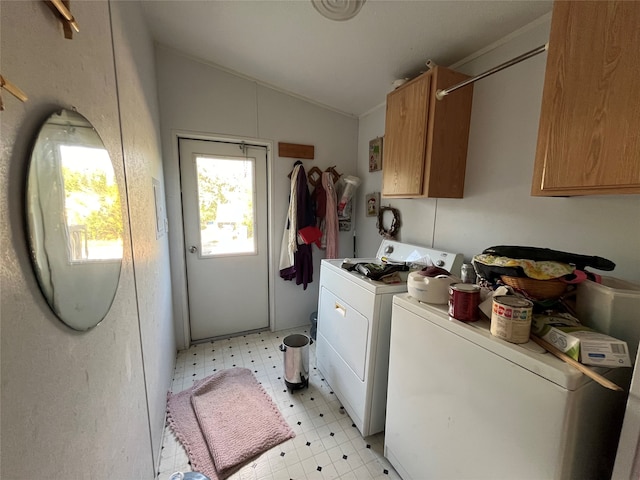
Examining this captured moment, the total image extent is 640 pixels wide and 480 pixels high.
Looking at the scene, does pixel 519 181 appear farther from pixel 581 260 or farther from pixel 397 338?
pixel 397 338

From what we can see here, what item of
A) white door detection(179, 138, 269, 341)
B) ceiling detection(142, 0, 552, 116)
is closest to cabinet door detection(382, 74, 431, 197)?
ceiling detection(142, 0, 552, 116)

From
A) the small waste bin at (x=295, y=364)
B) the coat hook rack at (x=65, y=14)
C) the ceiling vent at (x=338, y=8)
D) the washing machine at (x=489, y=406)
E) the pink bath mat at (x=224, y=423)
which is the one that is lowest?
the pink bath mat at (x=224, y=423)

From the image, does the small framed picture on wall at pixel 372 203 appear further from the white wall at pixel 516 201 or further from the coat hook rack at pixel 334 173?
the white wall at pixel 516 201

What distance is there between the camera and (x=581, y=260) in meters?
0.97

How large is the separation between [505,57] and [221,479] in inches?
110

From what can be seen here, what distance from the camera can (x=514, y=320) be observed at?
85 cm

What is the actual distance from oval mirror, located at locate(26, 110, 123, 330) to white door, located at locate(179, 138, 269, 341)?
1.61m

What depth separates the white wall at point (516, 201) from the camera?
1117mm

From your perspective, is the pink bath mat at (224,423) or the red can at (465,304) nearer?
the red can at (465,304)

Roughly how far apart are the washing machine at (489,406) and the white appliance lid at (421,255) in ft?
1.92

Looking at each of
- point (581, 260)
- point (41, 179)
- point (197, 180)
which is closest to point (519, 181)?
point (581, 260)

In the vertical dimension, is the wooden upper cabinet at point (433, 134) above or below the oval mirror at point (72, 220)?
above

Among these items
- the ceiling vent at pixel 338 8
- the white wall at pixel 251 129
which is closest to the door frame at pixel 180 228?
the white wall at pixel 251 129

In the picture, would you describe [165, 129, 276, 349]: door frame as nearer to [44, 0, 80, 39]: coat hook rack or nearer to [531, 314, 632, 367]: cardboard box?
[44, 0, 80, 39]: coat hook rack
